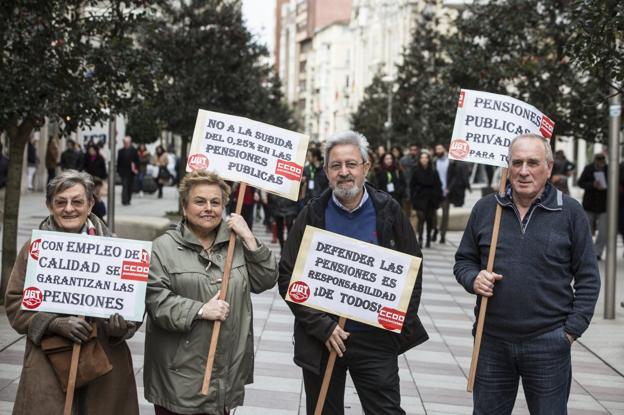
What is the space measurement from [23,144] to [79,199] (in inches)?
300

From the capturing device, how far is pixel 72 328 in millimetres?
5098

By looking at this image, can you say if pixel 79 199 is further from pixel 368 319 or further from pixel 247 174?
pixel 368 319

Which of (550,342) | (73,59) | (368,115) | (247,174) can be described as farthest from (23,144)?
(368,115)

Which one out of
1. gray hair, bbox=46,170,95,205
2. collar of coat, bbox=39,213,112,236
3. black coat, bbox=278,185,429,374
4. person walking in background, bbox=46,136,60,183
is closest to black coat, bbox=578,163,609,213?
black coat, bbox=278,185,429,374

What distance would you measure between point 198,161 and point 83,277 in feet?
2.84

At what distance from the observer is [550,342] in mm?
5324

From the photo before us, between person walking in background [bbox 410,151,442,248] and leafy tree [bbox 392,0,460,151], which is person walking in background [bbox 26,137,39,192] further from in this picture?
person walking in background [bbox 410,151,442,248]

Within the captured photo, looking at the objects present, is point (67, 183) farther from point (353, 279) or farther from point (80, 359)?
point (353, 279)

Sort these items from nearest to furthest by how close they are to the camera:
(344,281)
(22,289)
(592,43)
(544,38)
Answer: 1. (22,289)
2. (344,281)
3. (592,43)
4. (544,38)

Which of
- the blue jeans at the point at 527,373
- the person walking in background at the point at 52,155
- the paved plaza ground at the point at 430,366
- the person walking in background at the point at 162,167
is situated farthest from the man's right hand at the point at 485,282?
the person walking in background at the point at 162,167

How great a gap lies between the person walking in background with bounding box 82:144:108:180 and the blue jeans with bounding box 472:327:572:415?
955 inches

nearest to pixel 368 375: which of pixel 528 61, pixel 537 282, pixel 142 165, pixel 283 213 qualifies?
pixel 537 282

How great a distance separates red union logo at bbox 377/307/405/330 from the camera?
5559 millimetres

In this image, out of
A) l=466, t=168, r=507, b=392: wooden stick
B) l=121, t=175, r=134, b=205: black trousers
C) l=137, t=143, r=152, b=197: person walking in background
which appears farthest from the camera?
l=137, t=143, r=152, b=197: person walking in background
